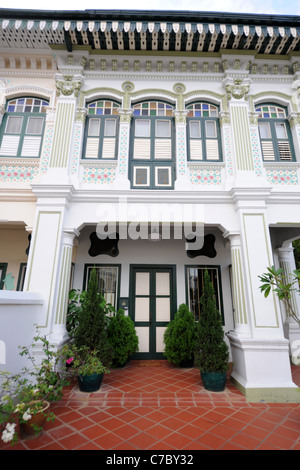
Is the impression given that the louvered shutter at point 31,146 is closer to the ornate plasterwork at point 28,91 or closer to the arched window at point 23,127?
the arched window at point 23,127

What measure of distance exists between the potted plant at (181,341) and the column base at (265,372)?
1.35 meters

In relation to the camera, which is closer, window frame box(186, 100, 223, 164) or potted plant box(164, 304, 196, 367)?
potted plant box(164, 304, 196, 367)

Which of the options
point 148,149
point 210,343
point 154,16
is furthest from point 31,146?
point 210,343

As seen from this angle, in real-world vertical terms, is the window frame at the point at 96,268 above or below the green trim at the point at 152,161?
below

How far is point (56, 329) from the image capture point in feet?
16.6

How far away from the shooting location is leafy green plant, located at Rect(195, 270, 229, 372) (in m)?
4.71

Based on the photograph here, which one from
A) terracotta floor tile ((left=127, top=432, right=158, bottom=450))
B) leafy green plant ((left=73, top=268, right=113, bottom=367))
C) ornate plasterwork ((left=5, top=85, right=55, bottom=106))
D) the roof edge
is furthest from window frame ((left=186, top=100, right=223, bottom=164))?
terracotta floor tile ((left=127, top=432, right=158, bottom=450))

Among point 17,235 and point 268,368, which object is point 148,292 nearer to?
point 268,368

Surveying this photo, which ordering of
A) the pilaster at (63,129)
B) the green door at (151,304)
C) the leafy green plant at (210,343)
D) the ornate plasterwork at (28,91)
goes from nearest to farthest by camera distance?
the leafy green plant at (210,343)
the pilaster at (63,129)
the ornate plasterwork at (28,91)
the green door at (151,304)

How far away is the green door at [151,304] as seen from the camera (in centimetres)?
691

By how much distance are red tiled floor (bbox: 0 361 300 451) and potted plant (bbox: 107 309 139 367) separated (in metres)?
0.74

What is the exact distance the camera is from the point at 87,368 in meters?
4.44
